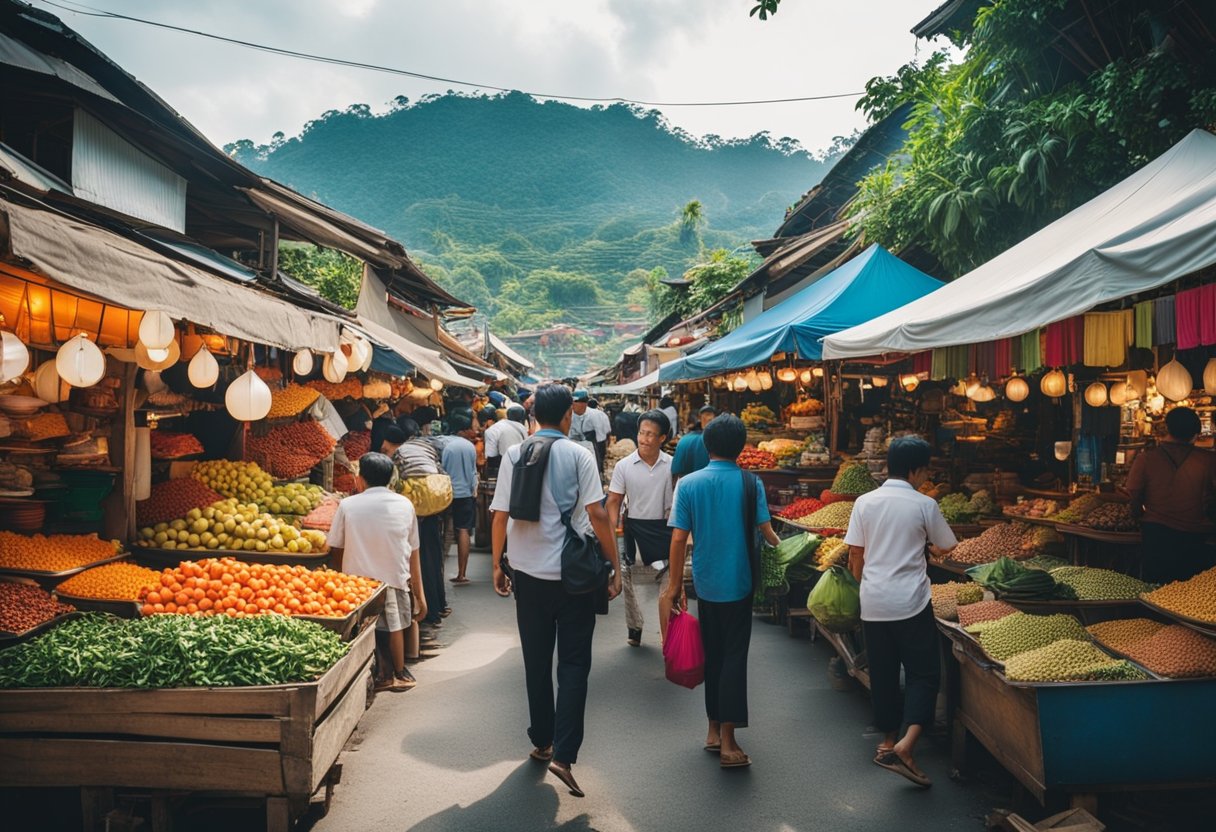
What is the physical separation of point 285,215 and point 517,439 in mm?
3976

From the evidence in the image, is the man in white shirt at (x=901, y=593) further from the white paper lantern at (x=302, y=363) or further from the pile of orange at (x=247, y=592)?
the white paper lantern at (x=302, y=363)

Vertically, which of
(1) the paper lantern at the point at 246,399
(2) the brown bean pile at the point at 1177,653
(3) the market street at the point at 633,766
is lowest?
(3) the market street at the point at 633,766

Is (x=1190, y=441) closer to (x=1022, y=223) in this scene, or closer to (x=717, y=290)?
(x=1022, y=223)

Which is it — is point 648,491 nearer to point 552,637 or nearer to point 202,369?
point 552,637

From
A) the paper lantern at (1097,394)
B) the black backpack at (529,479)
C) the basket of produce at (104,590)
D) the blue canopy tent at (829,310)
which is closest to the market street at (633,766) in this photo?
the black backpack at (529,479)

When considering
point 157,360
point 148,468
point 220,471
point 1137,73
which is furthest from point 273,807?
point 1137,73

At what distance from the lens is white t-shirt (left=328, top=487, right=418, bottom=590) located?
5.26 m

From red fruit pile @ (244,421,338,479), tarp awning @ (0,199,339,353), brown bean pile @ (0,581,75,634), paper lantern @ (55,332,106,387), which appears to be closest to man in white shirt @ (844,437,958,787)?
tarp awning @ (0,199,339,353)

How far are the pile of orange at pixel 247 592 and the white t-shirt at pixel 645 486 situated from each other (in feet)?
7.68

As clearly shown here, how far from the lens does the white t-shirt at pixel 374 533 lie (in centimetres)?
526

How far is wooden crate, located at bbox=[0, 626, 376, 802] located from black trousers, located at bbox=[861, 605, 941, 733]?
2995 mm

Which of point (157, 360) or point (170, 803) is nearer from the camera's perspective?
point (170, 803)

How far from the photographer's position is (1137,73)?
22.0ft

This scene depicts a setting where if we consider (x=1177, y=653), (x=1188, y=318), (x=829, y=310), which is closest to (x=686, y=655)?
(x=1177, y=653)
